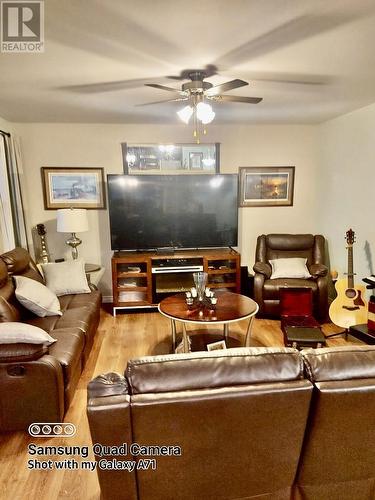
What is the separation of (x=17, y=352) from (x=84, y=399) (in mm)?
783

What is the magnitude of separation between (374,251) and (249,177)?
1.96 meters

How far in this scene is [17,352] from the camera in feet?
6.58

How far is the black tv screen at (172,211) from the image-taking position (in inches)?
169

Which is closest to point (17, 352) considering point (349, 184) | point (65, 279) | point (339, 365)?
point (65, 279)

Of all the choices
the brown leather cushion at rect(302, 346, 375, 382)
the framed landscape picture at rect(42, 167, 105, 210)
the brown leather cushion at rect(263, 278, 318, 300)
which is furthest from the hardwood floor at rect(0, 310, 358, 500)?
the framed landscape picture at rect(42, 167, 105, 210)

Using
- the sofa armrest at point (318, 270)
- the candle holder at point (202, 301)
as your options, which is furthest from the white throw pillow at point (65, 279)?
the sofa armrest at point (318, 270)

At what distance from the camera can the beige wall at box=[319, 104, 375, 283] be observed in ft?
12.1

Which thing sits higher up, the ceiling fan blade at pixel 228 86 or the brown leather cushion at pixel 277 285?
the ceiling fan blade at pixel 228 86

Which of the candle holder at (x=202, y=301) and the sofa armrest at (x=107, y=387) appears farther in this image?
the candle holder at (x=202, y=301)

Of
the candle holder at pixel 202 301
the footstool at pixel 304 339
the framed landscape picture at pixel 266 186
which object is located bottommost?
the footstool at pixel 304 339

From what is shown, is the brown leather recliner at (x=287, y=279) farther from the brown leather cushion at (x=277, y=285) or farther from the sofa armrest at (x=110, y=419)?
the sofa armrest at (x=110, y=419)

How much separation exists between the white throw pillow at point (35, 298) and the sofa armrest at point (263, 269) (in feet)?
7.79

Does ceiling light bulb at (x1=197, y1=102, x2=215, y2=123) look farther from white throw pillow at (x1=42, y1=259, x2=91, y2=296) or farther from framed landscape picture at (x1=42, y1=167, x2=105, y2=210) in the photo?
framed landscape picture at (x1=42, y1=167, x2=105, y2=210)

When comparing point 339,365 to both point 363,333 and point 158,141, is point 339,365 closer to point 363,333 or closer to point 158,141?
point 363,333
